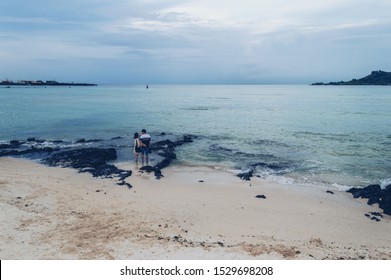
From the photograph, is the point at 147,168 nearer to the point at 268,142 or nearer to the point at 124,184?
the point at 124,184

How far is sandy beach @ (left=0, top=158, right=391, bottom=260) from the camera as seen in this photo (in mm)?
9031

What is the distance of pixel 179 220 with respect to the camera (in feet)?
38.4

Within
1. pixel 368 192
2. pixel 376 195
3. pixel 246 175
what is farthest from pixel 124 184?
pixel 376 195

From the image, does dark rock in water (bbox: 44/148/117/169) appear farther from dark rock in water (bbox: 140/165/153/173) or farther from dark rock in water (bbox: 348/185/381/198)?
dark rock in water (bbox: 348/185/381/198)

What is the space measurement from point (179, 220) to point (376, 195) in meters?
9.29

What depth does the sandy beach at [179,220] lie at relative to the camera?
903cm

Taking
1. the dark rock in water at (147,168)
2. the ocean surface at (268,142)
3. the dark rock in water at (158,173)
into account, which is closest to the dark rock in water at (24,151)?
the ocean surface at (268,142)

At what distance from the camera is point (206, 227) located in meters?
11.2

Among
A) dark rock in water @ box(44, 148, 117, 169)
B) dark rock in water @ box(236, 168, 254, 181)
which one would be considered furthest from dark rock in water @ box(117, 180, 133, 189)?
dark rock in water @ box(236, 168, 254, 181)

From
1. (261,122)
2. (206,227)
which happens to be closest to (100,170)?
(206,227)

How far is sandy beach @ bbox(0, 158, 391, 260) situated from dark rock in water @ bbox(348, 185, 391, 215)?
34 centimetres

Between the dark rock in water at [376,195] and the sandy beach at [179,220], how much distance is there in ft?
1.13

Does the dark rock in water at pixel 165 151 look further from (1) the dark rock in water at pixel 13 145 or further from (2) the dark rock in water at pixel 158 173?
(1) the dark rock in water at pixel 13 145

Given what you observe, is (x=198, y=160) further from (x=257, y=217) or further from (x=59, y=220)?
(x=59, y=220)
